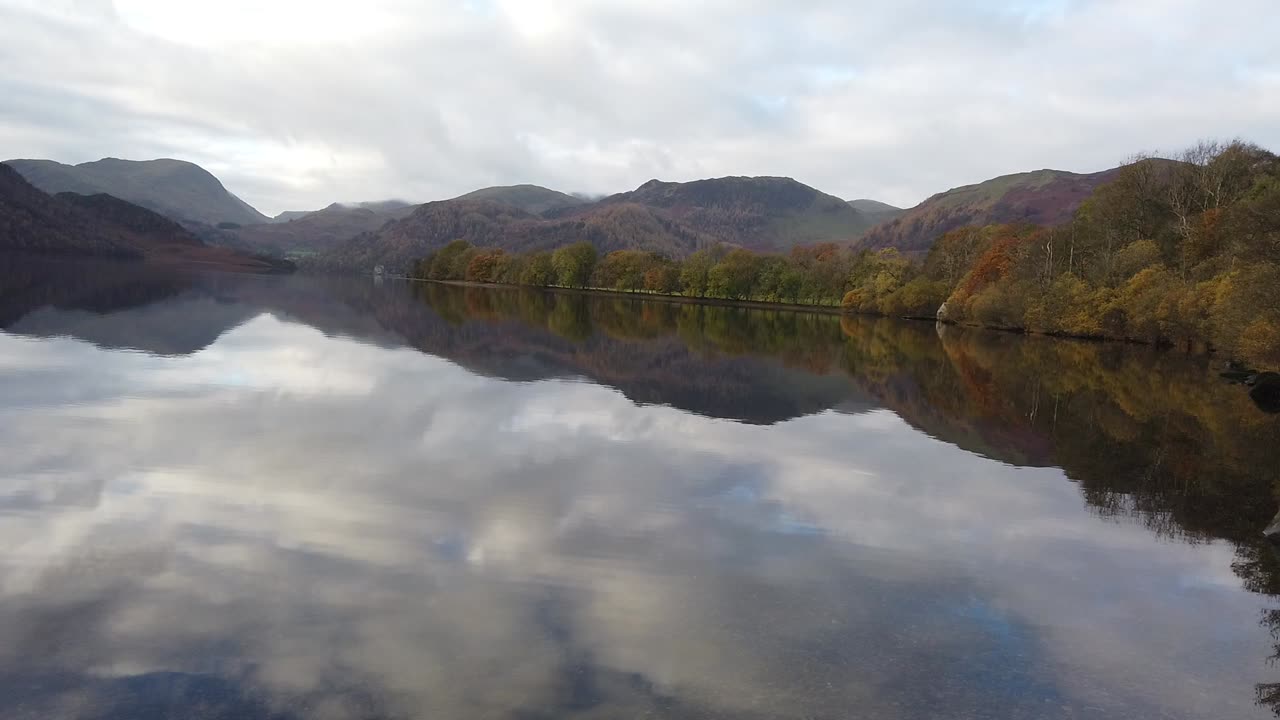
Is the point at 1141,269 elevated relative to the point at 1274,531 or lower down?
elevated

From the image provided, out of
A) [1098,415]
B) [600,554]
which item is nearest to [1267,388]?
[1098,415]

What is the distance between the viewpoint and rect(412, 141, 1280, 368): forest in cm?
4888

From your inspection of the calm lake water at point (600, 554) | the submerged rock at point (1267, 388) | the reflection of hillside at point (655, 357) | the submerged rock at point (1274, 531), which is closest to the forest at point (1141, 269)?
the submerged rock at point (1267, 388)

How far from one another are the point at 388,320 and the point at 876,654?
66.7 m

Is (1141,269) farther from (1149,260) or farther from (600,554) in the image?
(600,554)

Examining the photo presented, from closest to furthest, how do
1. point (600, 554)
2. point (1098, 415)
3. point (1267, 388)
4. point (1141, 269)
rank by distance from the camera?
point (600, 554), point (1098, 415), point (1267, 388), point (1141, 269)

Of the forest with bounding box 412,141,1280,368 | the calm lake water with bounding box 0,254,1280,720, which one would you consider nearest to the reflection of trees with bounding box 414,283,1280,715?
the calm lake water with bounding box 0,254,1280,720

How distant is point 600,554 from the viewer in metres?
14.6

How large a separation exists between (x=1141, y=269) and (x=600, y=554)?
8657 cm

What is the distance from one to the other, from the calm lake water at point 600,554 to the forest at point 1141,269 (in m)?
21.3

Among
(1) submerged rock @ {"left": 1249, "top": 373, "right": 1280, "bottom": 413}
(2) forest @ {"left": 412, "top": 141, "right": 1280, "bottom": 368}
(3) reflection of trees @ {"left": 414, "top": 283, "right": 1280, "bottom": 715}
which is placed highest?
(2) forest @ {"left": 412, "top": 141, "right": 1280, "bottom": 368}

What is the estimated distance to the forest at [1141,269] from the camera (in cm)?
4888

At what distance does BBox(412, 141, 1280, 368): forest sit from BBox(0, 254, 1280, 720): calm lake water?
21322 mm

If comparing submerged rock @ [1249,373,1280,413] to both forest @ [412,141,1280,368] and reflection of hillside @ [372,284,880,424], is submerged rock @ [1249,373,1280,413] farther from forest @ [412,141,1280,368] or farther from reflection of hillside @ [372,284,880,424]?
reflection of hillside @ [372,284,880,424]
